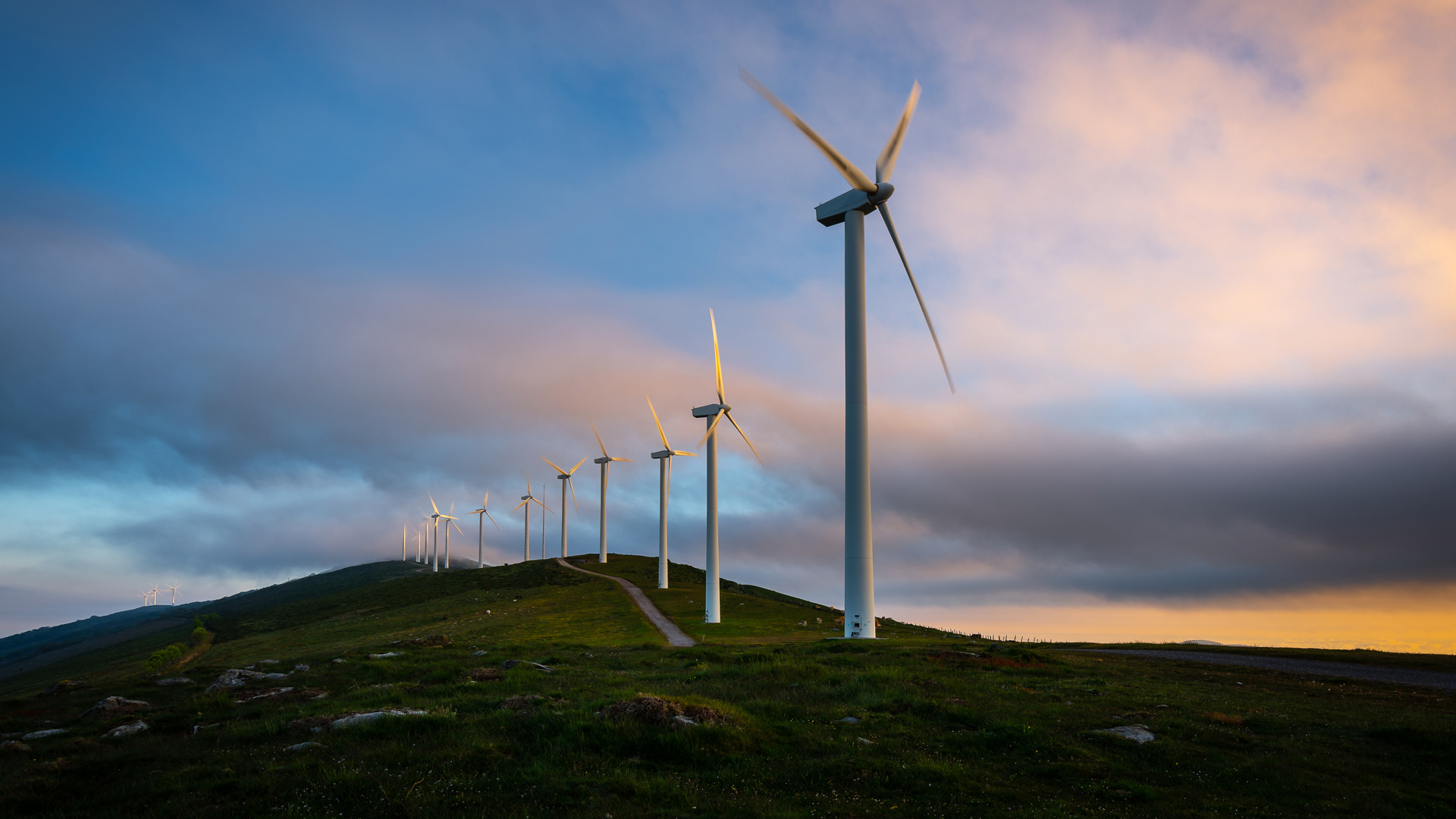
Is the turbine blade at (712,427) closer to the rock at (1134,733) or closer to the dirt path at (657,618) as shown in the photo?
the dirt path at (657,618)

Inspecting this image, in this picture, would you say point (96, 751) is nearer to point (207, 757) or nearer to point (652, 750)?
point (207, 757)

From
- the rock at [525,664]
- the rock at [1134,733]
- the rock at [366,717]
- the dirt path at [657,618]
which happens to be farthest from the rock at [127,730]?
the rock at [1134,733]

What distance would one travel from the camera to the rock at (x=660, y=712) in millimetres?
21000

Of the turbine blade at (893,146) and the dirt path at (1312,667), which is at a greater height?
the turbine blade at (893,146)

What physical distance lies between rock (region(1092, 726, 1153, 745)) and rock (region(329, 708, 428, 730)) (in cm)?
1984

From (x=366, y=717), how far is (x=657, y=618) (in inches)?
2322

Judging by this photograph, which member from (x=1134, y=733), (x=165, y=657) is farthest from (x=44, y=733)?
(x=165, y=657)

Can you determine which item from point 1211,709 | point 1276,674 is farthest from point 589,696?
point 1276,674

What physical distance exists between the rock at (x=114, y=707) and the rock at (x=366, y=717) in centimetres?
1273

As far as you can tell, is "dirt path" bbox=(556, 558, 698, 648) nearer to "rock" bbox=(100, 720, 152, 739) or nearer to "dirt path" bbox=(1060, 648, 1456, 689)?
"dirt path" bbox=(1060, 648, 1456, 689)

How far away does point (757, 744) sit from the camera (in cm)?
2025

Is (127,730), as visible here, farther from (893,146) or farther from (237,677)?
(893,146)

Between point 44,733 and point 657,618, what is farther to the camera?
point 657,618

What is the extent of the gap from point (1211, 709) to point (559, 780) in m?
21.9
